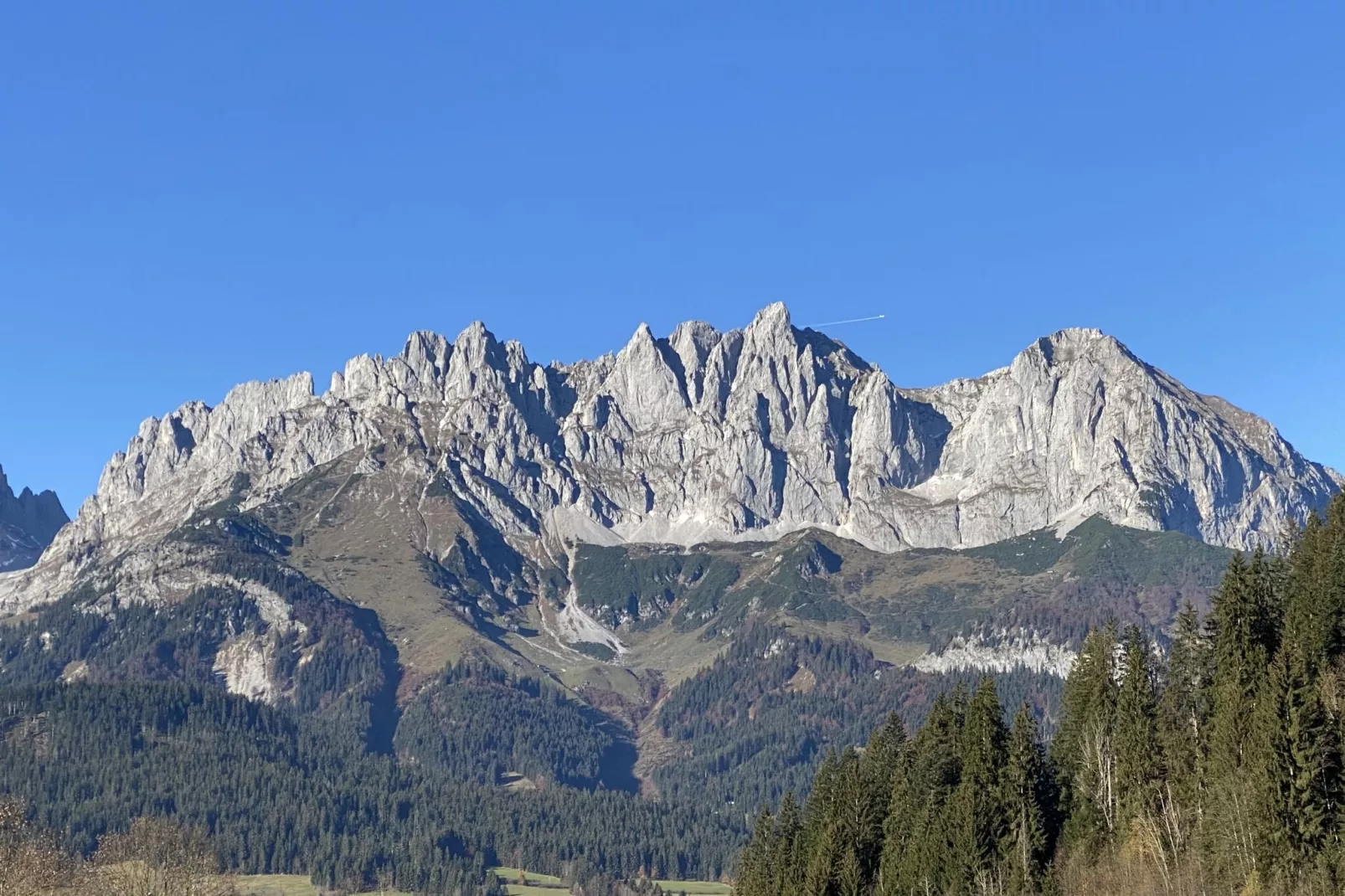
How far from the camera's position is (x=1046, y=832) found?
403ft

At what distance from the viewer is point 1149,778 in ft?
382

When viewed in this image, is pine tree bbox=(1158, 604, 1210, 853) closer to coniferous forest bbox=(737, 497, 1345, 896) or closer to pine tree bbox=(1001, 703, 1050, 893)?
coniferous forest bbox=(737, 497, 1345, 896)

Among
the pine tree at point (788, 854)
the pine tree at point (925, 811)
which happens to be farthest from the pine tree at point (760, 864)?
the pine tree at point (925, 811)

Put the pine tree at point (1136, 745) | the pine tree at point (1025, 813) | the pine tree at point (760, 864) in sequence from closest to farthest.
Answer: the pine tree at point (1136, 745) → the pine tree at point (1025, 813) → the pine tree at point (760, 864)

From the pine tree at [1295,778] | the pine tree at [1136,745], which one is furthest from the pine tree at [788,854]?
the pine tree at [1295,778]

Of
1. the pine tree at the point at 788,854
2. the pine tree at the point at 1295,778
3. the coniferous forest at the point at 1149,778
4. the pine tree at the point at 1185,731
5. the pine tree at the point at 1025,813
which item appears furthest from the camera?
the pine tree at the point at 788,854

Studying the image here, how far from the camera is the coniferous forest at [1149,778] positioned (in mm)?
97250

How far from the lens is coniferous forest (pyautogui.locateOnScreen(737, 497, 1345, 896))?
97.2 m

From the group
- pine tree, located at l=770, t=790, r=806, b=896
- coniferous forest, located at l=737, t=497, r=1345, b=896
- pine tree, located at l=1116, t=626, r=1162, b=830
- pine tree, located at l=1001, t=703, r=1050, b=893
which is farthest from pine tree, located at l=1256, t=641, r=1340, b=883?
pine tree, located at l=770, t=790, r=806, b=896

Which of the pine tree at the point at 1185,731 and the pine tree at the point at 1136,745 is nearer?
the pine tree at the point at 1185,731

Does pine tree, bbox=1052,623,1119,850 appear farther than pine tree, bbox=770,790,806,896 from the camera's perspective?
No

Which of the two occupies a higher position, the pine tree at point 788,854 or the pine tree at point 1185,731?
the pine tree at point 1185,731

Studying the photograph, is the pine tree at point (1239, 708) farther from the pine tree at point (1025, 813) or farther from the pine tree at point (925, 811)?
the pine tree at point (925, 811)

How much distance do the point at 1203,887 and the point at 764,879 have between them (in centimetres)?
6591
